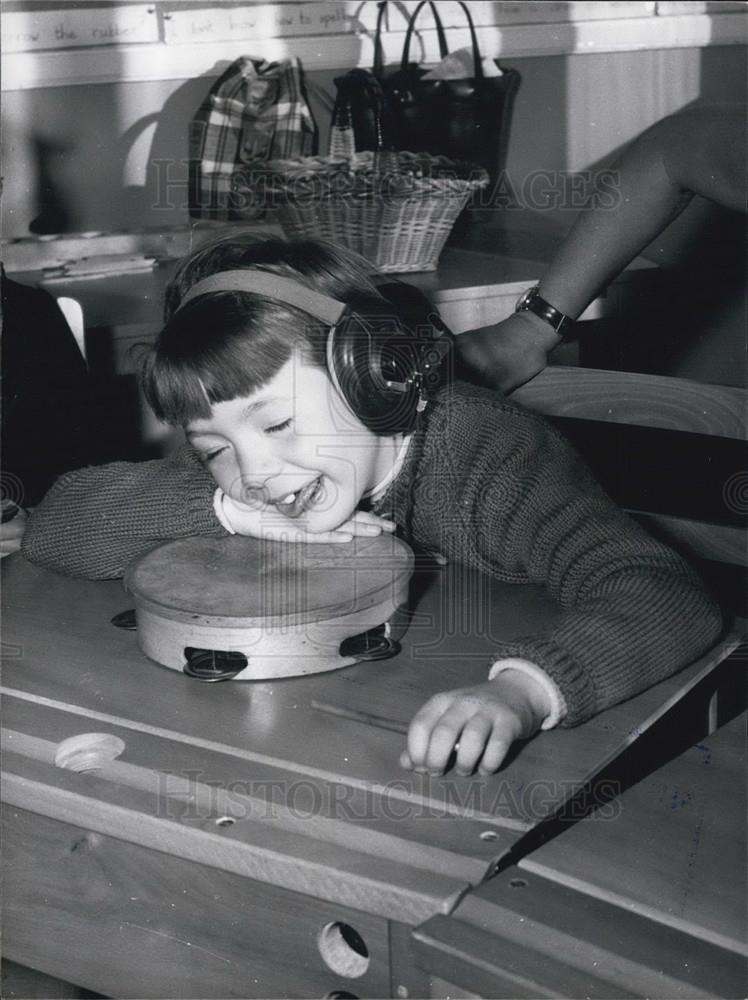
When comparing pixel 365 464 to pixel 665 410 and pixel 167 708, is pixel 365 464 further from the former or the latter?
pixel 665 410

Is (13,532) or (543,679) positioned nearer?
(543,679)

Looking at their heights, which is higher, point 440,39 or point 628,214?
point 440,39

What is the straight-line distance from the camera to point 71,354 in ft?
5.57

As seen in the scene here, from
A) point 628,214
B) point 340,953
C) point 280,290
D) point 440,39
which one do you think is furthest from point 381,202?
point 340,953

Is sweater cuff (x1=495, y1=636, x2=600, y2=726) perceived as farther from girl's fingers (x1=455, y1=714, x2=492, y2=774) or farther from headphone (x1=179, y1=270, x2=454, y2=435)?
headphone (x1=179, y1=270, x2=454, y2=435)

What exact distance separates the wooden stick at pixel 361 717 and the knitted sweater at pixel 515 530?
4.2 inches

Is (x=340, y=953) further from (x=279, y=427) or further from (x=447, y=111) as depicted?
(x=447, y=111)

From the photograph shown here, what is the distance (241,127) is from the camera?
244 cm

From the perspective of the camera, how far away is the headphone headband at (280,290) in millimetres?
1081

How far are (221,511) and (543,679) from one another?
43 centimetres

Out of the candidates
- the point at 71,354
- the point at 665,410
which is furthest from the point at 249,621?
the point at 71,354

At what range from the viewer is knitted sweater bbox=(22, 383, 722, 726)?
927 mm

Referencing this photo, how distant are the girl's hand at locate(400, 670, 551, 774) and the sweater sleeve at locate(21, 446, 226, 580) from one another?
1.36 feet

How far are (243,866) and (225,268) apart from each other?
639 millimetres
